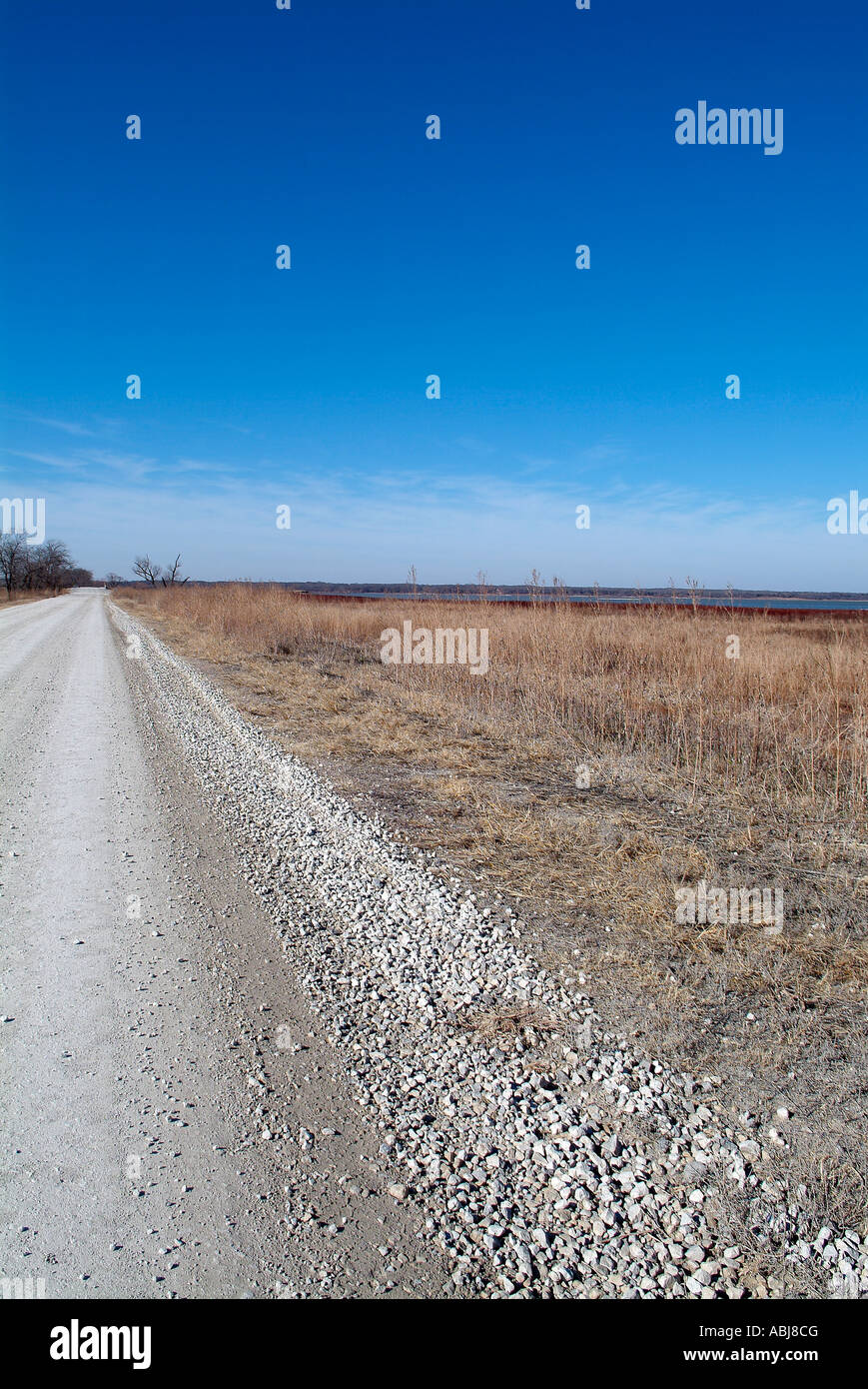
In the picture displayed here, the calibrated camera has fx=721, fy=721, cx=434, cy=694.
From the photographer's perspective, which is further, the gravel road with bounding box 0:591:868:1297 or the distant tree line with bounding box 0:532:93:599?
the distant tree line with bounding box 0:532:93:599

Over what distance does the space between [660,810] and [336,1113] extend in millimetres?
3831

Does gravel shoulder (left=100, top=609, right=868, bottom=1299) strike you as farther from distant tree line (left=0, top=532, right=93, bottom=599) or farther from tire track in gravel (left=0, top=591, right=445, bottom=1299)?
distant tree line (left=0, top=532, right=93, bottom=599)

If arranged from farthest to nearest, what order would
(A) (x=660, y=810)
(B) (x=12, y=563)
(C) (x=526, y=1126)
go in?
(B) (x=12, y=563) < (A) (x=660, y=810) < (C) (x=526, y=1126)

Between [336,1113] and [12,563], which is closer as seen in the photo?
[336,1113]

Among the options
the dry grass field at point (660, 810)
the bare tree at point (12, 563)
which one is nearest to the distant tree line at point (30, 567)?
the bare tree at point (12, 563)

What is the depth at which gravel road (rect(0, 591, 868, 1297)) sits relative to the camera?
6.05 feet

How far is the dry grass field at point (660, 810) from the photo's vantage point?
274 centimetres

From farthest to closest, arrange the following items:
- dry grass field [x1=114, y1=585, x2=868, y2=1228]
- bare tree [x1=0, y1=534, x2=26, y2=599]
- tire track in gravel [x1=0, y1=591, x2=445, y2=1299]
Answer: bare tree [x1=0, y1=534, x2=26, y2=599], dry grass field [x1=114, y1=585, x2=868, y2=1228], tire track in gravel [x1=0, y1=591, x2=445, y2=1299]

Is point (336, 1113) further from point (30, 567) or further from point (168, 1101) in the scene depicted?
point (30, 567)

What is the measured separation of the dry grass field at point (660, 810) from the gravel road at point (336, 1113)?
273mm

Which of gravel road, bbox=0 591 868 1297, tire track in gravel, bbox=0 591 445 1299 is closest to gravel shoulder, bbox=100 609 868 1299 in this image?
gravel road, bbox=0 591 868 1297

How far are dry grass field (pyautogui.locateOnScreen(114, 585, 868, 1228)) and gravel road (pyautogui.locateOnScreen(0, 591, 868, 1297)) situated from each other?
0.27 meters

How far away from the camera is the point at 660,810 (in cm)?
556

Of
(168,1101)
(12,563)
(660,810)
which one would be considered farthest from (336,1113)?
(12,563)
